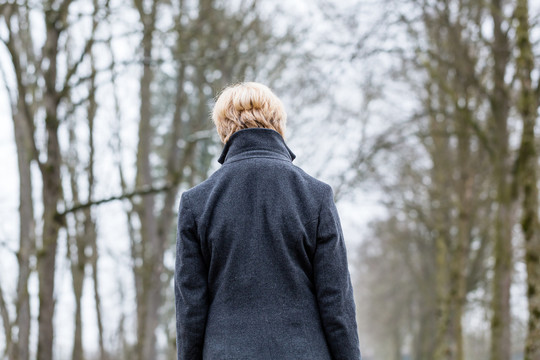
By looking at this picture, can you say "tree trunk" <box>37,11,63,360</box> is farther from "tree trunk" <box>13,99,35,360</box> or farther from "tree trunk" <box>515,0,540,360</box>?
"tree trunk" <box>515,0,540,360</box>

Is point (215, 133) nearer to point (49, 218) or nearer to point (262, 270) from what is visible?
point (49, 218)

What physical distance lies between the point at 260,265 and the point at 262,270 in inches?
0.8

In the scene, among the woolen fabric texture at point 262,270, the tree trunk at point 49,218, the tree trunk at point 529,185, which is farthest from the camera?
the tree trunk at point 529,185

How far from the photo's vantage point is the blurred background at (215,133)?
5.77 m

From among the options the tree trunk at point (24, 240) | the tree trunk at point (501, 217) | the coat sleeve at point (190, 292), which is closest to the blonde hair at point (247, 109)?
the coat sleeve at point (190, 292)

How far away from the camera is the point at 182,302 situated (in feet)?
8.66

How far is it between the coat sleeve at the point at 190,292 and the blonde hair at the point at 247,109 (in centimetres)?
39

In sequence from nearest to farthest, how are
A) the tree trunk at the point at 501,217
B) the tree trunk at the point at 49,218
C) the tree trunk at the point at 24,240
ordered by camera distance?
the tree trunk at the point at 49,218, the tree trunk at the point at 24,240, the tree trunk at the point at 501,217

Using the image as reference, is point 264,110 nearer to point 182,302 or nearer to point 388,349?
point 182,302

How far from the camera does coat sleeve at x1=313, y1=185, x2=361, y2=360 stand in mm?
2572

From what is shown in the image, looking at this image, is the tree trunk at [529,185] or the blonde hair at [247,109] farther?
the tree trunk at [529,185]

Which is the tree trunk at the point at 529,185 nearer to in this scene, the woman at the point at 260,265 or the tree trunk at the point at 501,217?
the tree trunk at the point at 501,217

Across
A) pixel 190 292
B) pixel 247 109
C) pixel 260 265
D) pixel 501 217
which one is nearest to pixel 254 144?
pixel 247 109

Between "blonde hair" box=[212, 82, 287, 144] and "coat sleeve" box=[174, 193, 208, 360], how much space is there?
0.39 m
